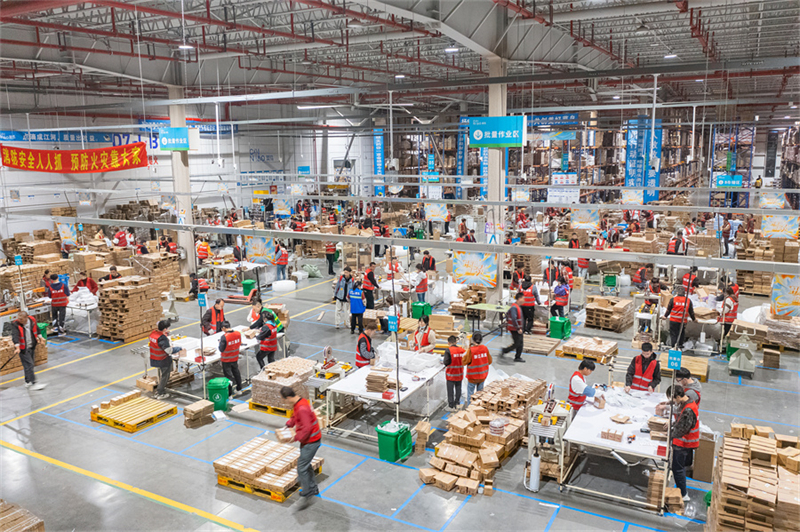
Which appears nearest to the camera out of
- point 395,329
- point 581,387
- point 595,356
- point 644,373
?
point 581,387

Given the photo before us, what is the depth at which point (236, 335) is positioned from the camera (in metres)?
10.7

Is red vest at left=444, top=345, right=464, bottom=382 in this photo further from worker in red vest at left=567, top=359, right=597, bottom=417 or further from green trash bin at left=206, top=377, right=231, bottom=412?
green trash bin at left=206, top=377, right=231, bottom=412

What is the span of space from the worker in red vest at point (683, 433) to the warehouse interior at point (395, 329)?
3 cm

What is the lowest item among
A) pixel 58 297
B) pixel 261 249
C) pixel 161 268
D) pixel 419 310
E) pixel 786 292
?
pixel 419 310

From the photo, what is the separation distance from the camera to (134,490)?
26.0 ft

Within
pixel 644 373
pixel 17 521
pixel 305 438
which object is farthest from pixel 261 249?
pixel 644 373

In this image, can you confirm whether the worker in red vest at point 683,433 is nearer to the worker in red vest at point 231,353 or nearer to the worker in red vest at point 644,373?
the worker in red vest at point 644,373

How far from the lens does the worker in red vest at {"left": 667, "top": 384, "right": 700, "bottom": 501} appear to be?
7340 mm

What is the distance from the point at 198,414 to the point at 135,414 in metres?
1.15

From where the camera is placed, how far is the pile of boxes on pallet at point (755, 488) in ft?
19.5

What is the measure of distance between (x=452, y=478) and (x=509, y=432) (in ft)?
4.07

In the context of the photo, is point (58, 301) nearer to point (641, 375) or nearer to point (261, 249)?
point (261, 249)

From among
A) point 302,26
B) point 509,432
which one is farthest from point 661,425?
point 302,26

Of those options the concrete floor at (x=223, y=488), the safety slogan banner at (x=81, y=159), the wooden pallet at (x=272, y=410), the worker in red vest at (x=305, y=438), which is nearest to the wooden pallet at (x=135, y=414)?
the concrete floor at (x=223, y=488)
